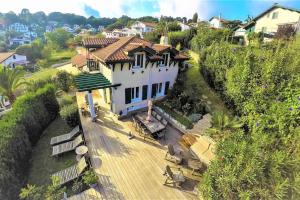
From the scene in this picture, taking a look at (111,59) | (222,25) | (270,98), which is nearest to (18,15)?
(222,25)

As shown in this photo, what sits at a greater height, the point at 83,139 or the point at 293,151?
the point at 293,151

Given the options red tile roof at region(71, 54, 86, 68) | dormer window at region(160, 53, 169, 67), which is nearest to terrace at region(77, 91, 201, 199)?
dormer window at region(160, 53, 169, 67)

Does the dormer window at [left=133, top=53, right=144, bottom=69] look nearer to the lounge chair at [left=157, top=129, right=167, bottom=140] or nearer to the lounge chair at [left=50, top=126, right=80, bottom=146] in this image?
the lounge chair at [left=157, top=129, right=167, bottom=140]

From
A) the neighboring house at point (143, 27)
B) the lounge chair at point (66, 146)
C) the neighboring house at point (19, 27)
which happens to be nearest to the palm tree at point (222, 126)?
the lounge chair at point (66, 146)

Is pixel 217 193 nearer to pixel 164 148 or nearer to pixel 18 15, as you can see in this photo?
pixel 164 148

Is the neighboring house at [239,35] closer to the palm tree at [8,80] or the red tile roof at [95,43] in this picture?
the red tile roof at [95,43]

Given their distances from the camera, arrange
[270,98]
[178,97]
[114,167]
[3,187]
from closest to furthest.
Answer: [3,187] < [270,98] < [114,167] < [178,97]

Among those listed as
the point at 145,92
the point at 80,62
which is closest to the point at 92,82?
the point at 145,92

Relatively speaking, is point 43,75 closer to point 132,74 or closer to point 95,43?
point 95,43
